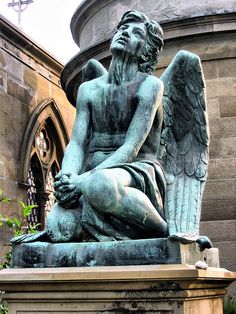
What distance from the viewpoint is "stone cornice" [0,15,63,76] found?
12.6m

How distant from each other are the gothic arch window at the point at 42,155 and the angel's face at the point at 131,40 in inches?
350

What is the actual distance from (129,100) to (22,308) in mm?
1586

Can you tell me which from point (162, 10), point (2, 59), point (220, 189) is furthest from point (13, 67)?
point (220, 189)

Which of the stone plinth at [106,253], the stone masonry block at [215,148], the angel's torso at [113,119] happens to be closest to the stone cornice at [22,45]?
the stone masonry block at [215,148]

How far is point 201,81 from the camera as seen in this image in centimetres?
440

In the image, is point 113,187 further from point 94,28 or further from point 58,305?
point 94,28

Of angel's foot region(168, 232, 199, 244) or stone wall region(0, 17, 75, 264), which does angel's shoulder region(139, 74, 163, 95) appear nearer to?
angel's foot region(168, 232, 199, 244)

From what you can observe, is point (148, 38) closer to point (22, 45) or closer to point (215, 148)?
point (215, 148)

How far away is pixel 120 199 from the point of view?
3.75 metres

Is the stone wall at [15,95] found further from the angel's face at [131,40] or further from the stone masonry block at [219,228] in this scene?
the angel's face at [131,40]

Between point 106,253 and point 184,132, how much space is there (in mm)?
1218

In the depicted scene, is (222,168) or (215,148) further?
(215,148)

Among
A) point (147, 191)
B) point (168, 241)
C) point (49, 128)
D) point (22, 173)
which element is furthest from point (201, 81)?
point (49, 128)

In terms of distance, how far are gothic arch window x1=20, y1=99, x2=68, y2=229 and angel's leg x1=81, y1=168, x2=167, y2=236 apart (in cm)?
928
